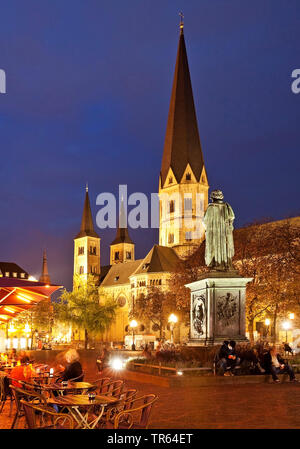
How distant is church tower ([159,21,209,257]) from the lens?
13325 cm

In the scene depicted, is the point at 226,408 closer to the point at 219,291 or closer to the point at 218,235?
the point at 219,291

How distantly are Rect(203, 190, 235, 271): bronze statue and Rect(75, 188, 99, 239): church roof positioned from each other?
5579 inches

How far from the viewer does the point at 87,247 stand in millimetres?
164250

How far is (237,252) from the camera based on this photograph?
179 ft

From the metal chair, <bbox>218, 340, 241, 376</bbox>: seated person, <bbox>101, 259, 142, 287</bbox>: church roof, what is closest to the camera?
the metal chair

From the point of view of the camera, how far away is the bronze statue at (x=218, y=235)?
22.6 metres

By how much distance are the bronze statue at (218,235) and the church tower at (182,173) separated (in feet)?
352

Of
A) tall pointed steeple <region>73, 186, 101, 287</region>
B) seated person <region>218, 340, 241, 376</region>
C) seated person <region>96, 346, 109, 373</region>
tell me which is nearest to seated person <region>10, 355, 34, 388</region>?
seated person <region>218, 340, 241, 376</region>

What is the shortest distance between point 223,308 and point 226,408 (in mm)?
8086

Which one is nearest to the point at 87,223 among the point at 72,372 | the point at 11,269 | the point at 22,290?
the point at 11,269

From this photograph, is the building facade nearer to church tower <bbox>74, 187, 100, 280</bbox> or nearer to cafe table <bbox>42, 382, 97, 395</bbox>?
church tower <bbox>74, 187, 100, 280</bbox>

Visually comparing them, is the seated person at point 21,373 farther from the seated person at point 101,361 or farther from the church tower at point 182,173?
the church tower at point 182,173

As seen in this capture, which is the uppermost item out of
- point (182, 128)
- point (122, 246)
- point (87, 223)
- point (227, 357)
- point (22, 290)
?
point (182, 128)
